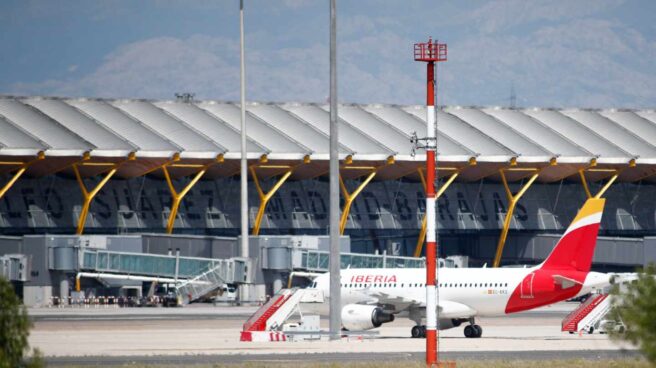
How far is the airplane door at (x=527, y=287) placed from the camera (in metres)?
59.2

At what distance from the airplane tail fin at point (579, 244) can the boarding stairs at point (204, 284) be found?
135ft

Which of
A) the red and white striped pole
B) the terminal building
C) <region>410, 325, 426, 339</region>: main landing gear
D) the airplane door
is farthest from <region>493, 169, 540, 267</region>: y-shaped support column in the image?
the red and white striped pole

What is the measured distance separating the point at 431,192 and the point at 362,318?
72.1 feet

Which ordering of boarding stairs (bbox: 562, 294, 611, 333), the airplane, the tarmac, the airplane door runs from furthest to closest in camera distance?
boarding stairs (bbox: 562, 294, 611, 333) → the airplane door → the airplane → the tarmac

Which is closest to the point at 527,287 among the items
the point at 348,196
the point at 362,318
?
the point at 362,318

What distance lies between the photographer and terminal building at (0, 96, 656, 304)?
3903 inches

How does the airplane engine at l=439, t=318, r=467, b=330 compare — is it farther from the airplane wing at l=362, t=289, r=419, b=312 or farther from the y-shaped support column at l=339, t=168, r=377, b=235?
the y-shaped support column at l=339, t=168, r=377, b=235

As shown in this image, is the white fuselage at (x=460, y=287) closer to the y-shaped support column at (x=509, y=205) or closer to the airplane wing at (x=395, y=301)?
the airplane wing at (x=395, y=301)

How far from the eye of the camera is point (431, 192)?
38.8 m

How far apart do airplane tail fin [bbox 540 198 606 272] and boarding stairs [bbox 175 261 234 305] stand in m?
A: 41.3

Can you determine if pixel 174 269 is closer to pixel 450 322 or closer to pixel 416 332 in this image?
pixel 450 322

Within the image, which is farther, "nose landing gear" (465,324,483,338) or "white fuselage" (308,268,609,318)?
"white fuselage" (308,268,609,318)

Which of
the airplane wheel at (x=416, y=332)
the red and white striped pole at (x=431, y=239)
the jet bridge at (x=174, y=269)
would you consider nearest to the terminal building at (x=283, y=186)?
the jet bridge at (x=174, y=269)


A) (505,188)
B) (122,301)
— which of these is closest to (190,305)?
(122,301)
